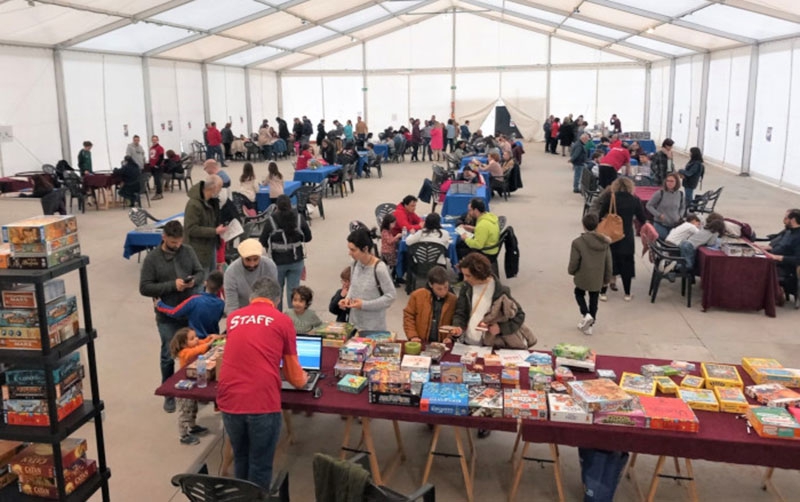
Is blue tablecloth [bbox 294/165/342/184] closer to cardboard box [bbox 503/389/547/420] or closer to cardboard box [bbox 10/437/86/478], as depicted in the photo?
cardboard box [bbox 503/389/547/420]

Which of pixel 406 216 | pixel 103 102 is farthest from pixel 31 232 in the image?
pixel 103 102

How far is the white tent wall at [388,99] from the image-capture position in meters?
27.7

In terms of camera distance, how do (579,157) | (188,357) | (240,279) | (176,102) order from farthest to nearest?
(176,102) < (579,157) < (240,279) < (188,357)

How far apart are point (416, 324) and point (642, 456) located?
1.66m

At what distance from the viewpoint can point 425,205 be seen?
44.4 feet

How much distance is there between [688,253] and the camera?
23.9 ft

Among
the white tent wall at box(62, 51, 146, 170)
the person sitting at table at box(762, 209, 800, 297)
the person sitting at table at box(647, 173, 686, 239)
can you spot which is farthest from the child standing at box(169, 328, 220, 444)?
the white tent wall at box(62, 51, 146, 170)

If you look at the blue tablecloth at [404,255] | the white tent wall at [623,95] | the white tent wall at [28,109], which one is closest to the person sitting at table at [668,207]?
the blue tablecloth at [404,255]

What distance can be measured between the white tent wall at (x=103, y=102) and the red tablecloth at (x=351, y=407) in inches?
561

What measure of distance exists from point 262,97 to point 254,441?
25.5 meters

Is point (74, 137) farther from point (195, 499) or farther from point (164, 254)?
point (195, 499)

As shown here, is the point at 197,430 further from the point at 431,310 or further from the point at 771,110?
the point at 771,110

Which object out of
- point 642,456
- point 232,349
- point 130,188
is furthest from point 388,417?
point 130,188

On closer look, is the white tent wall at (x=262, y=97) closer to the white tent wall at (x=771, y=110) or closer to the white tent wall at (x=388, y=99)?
the white tent wall at (x=388, y=99)
